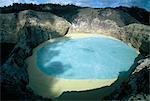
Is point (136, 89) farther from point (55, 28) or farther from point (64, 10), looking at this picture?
point (64, 10)

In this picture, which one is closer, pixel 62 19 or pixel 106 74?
pixel 106 74

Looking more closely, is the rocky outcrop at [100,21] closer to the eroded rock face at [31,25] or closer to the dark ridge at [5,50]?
the eroded rock face at [31,25]

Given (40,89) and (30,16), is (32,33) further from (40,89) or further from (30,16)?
(40,89)

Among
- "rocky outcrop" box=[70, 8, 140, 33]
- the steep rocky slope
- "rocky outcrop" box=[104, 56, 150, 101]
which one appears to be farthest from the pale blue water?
"rocky outcrop" box=[104, 56, 150, 101]

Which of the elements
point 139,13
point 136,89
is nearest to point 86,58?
point 136,89

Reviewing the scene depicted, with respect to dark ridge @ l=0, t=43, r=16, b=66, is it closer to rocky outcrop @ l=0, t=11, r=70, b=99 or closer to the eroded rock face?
rocky outcrop @ l=0, t=11, r=70, b=99

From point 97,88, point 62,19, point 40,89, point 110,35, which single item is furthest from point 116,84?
point 62,19
